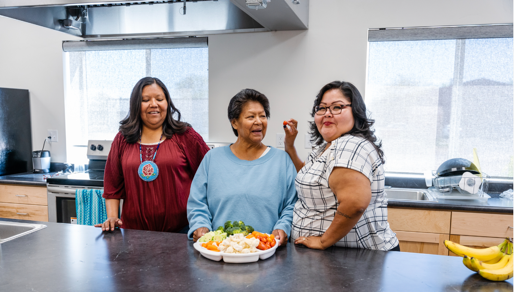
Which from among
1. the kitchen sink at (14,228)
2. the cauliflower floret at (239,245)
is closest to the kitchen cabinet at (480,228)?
the cauliflower floret at (239,245)

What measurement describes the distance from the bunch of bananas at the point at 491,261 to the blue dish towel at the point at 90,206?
236 centimetres

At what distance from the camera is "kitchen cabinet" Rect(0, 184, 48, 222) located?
2.95 meters

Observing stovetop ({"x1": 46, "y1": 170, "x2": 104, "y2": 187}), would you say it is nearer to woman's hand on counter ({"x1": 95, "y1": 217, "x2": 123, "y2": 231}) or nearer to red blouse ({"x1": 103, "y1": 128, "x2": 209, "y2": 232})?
red blouse ({"x1": 103, "y1": 128, "x2": 209, "y2": 232})

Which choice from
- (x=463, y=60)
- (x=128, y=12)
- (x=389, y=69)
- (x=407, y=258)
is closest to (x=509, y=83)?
(x=463, y=60)

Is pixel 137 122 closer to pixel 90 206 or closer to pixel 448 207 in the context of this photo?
pixel 90 206

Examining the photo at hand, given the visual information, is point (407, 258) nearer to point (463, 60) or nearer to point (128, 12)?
point (463, 60)

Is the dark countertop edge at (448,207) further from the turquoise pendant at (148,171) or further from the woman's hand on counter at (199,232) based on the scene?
the turquoise pendant at (148,171)

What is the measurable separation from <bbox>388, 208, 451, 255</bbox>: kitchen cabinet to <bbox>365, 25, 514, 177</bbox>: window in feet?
2.13

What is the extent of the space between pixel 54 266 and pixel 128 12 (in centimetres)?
185

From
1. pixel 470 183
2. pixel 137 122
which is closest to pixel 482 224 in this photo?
pixel 470 183

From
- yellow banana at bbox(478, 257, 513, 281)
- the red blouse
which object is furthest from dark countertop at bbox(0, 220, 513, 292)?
the red blouse

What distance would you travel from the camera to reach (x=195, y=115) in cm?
328

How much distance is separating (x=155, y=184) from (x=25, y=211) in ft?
6.22

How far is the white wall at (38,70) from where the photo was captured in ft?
11.3
